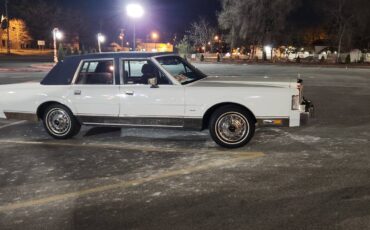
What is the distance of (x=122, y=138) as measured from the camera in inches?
339

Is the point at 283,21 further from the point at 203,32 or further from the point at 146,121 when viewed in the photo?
the point at 146,121

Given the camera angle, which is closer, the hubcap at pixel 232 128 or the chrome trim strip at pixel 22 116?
the hubcap at pixel 232 128

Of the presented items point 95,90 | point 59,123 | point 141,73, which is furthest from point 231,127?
point 59,123

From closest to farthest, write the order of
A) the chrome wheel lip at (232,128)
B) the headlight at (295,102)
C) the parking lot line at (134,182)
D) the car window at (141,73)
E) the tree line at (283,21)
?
the parking lot line at (134,182) → the headlight at (295,102) → the chrome wheel lip at (232,128) → the car window at (141,73) → the tree line at (283,21)

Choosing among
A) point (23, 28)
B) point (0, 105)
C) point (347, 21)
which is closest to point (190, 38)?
point (23, 28)

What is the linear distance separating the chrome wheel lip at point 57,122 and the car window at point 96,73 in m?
0.71

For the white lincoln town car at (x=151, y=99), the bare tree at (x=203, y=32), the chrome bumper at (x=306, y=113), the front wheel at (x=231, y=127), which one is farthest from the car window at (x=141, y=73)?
the bare tree at (x=203, y=32)

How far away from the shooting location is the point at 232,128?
759 centimetres

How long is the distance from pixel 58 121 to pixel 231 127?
331 cm

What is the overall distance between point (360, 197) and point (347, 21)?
5259cm

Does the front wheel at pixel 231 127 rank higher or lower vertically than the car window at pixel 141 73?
lower

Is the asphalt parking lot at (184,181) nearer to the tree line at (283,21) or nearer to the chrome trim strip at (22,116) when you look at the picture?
the chrome trim strip at (22,116)

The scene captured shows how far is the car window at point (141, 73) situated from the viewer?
7.84m

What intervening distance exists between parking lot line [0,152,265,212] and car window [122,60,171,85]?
5.99ft
